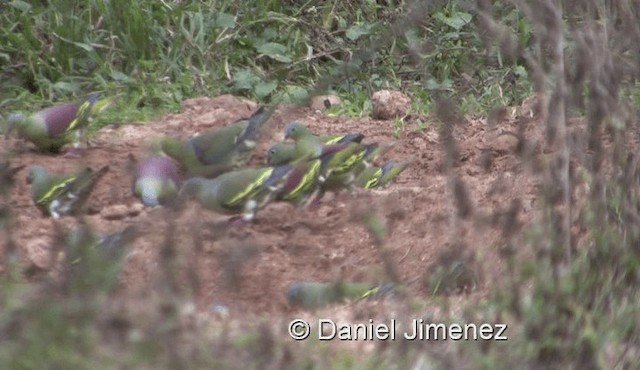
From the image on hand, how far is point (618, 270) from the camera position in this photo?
3477 mm

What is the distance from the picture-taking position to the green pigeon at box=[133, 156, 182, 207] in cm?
454

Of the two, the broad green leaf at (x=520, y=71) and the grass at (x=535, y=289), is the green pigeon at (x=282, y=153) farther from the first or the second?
the broad green leaf at (x=520, y=71)

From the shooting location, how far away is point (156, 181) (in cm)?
462

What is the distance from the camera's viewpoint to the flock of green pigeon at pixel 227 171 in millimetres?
4277

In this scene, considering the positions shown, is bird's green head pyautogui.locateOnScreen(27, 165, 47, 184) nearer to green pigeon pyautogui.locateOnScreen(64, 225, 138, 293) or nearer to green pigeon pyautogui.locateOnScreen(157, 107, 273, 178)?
green pigeon pyautogui.locateOnScreen(157, 107, 273, 178)

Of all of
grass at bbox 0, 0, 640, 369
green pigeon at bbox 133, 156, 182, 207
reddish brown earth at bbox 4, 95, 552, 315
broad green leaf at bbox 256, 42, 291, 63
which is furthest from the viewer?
broad green leaf at bbox 256, 42, 291, 63

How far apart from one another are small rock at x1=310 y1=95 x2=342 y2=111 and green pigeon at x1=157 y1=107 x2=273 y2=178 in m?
1.65

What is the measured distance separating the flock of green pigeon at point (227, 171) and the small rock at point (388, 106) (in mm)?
953

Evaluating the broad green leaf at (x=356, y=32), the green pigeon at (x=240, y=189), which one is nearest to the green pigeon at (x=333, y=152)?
the green pigeon at (x=240, y=189)

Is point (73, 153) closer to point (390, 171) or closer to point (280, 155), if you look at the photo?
point (280, 155)

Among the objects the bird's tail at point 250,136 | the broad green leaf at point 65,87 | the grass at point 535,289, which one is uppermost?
the grass at point 535,289

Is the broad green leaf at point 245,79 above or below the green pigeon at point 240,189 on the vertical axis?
below

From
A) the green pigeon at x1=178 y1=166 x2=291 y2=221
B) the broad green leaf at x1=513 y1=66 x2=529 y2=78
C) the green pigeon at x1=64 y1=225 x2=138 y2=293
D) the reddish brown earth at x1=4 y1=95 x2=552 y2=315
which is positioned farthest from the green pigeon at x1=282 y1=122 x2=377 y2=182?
the broad green leaf at x1=513 y1=66 x2=529 y2=78

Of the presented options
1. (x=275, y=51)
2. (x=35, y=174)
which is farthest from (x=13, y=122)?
(x=275, y=51)
